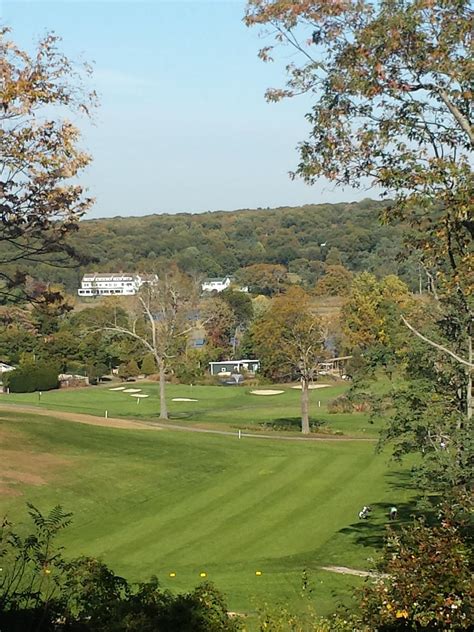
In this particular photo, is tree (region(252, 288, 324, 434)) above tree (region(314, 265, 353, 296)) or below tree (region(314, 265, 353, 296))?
below

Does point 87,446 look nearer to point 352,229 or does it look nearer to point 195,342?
point 195,342

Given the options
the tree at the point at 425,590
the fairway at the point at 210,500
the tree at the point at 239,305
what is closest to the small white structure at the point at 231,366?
the tree at the point at 239,305

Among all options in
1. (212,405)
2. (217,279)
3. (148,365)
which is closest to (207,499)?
(212,405)

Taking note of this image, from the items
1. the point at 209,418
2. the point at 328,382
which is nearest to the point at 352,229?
the point at 328,382

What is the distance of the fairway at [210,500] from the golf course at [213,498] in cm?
5

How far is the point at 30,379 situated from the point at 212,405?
17.3 metres

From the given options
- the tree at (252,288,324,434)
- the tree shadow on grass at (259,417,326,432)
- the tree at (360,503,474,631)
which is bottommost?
the tree shadow on grass at (259,417,326,432)

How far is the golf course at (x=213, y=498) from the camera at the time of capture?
1769 cm

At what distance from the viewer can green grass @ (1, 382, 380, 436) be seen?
165ft

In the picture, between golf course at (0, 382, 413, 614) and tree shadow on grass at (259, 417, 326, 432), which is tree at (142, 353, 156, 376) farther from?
golf course at (0, 382, 413, 614)

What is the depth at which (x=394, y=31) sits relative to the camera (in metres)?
10.4

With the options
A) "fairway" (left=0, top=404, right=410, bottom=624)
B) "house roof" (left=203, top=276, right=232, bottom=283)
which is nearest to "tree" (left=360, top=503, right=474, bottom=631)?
"fairway" (left=0, top=404, right=410, bottom=624)

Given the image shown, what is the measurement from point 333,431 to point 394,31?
37.3 metres

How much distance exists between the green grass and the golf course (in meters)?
3.29
